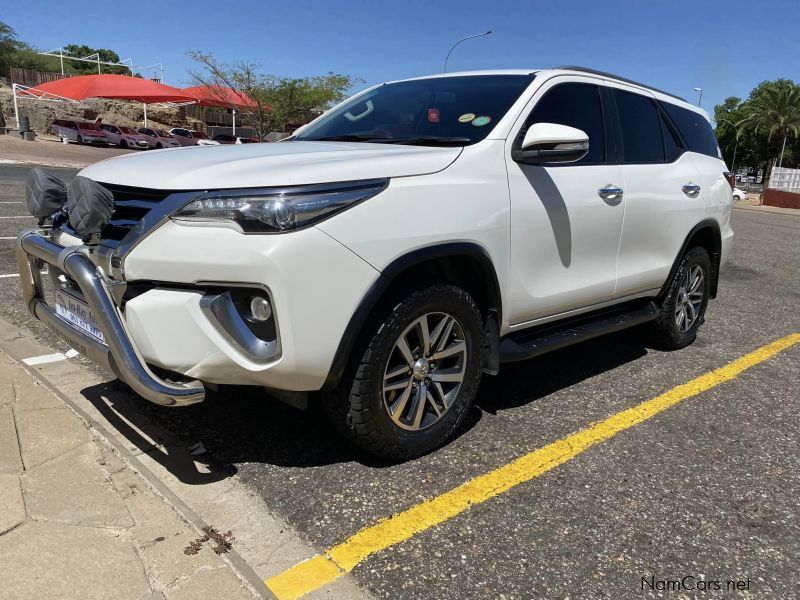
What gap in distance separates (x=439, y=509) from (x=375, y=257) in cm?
108

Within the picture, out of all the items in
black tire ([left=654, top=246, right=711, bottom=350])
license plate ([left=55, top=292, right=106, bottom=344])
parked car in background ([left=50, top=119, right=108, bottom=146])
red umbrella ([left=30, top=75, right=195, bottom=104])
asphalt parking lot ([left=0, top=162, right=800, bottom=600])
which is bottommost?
asphalt parking lot ([left=0, top=162, right=800, bottom=600])

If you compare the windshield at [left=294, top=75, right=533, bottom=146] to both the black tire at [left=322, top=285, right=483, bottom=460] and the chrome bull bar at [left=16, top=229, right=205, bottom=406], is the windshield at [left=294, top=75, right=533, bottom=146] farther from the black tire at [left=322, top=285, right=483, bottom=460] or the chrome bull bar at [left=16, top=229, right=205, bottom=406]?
the chrome bull bar at [left=16, top=229, right=205, bottom=406]

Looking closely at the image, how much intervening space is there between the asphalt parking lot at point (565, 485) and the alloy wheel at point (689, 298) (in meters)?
0.52

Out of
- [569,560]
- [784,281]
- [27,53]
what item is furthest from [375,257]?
[27,53]

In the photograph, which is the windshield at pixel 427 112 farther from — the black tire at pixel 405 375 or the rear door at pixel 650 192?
the rear door at pixel 650 192

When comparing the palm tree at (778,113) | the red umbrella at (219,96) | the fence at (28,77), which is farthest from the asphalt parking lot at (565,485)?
the fence at (28,77)

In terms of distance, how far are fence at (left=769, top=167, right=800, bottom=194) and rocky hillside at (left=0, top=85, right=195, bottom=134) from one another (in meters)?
42.0

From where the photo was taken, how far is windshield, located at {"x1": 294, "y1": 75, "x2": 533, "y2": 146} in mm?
3279

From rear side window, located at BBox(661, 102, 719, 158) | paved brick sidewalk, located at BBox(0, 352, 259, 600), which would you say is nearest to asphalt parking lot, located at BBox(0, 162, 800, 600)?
paved brick sidewalk, located at BBox(0, 352, 259, 600)

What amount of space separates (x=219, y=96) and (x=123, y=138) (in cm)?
613

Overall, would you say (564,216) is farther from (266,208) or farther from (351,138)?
(266,208)

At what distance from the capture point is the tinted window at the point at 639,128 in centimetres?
406

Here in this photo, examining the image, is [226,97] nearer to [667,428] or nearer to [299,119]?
[299,119]

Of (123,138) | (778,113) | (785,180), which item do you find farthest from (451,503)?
(778,113)
